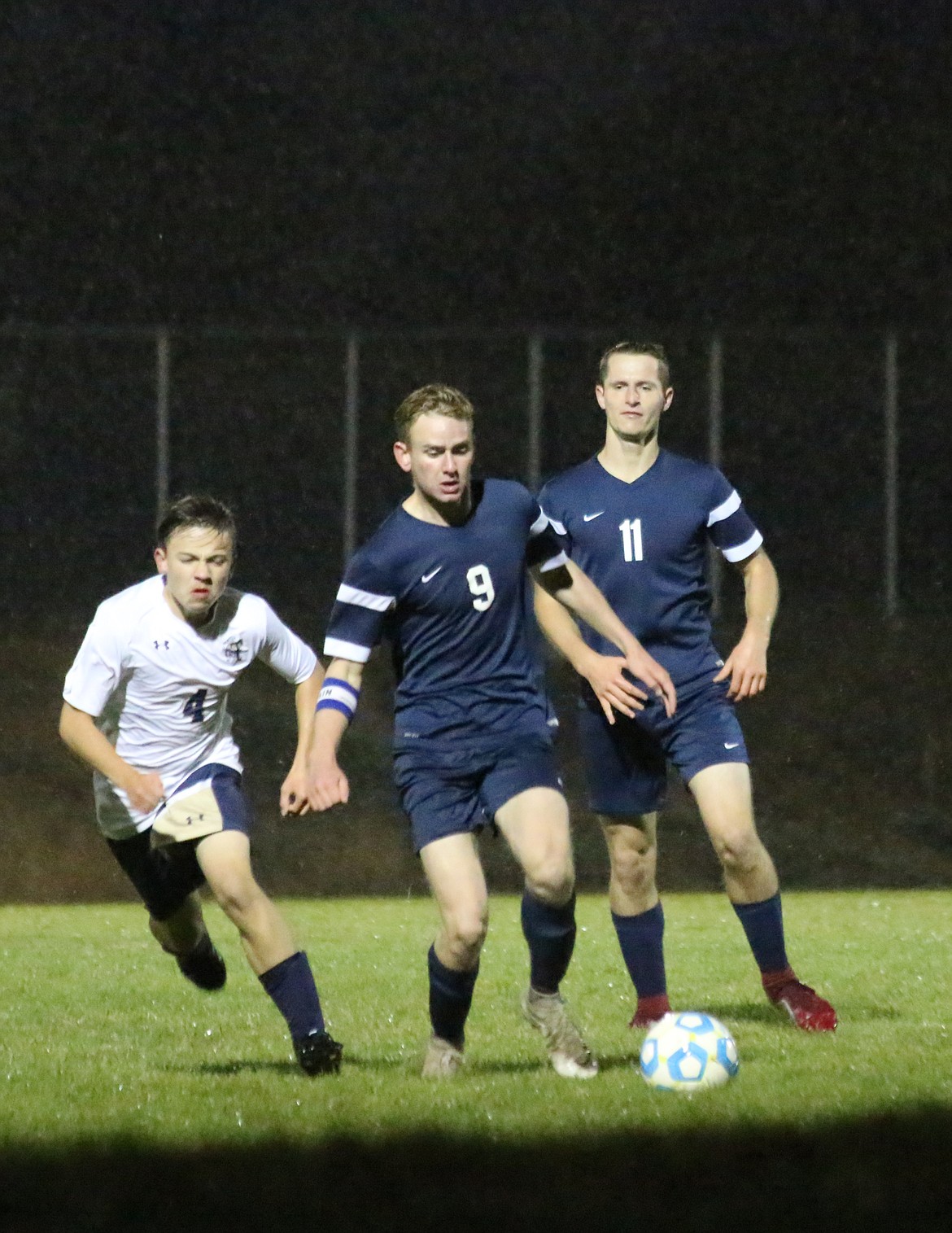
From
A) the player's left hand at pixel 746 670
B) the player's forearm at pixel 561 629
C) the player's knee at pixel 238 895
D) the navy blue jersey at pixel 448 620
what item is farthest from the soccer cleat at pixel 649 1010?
the player's knee at pixel 238 895

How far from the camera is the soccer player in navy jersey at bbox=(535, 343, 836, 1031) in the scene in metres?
6.38

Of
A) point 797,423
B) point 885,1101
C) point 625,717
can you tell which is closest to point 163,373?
point 797,423

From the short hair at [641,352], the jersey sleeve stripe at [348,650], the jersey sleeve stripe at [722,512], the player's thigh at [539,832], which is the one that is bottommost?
the player's thigh at [539,832]

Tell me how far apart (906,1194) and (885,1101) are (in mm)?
1134

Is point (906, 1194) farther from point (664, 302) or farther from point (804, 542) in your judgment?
point (664, 302)

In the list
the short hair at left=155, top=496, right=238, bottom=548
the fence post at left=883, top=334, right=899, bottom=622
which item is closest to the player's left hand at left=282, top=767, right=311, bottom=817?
the short hair at left=155, top=496, right=238, bottom=548

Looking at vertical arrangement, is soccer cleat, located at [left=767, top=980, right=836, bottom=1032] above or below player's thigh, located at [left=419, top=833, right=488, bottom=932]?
below

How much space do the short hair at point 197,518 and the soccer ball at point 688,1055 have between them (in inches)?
70.9

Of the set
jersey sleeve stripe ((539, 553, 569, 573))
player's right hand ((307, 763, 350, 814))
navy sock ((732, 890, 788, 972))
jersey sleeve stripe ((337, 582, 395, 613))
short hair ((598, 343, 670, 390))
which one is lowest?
navy sock ((732, 890, 788, 972))

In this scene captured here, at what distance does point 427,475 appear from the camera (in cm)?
551

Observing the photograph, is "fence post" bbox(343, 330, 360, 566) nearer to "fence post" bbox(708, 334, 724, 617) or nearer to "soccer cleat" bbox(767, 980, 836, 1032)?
"fence post" bbox(708, 334, 724, 617)

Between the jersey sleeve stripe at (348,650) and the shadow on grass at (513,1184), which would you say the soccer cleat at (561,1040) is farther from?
the jersey sleeve stripe at (348,650)

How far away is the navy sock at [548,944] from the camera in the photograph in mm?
5734

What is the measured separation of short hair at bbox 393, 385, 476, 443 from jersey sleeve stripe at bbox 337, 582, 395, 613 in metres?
0.42
